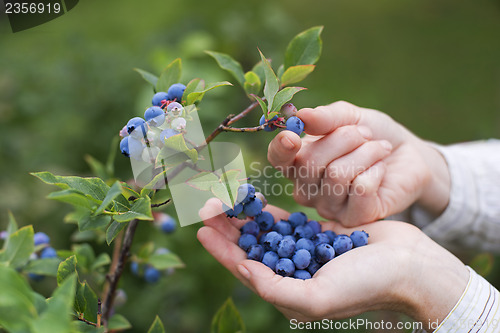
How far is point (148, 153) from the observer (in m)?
0.78

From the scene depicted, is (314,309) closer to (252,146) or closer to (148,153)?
(148,153)

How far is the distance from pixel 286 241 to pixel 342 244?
13 centimetres

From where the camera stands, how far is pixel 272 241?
963 millimetres

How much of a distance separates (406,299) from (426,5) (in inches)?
198

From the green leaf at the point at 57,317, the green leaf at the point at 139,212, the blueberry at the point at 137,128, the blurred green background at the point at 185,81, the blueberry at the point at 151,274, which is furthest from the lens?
the blurred green background at the point at 185,81

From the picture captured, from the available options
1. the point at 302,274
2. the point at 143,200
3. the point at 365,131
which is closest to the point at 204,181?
the point at 143,200

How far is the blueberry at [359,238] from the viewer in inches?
38.7

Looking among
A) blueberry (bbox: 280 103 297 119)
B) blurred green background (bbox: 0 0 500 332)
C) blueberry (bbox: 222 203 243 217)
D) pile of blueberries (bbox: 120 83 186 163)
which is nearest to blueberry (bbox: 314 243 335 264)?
blueberry (bbox: 222 203 243 217)

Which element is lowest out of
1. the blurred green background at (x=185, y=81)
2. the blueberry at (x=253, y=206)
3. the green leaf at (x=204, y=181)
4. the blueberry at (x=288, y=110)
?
the blurred green background at (x=185, y=81)

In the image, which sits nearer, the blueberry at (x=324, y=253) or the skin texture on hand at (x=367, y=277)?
the skin texture on hand at (x=367, y=277)

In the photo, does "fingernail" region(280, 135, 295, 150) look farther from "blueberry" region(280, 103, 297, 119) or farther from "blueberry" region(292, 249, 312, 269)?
"blueberry" region(292, 249, 312, 269)

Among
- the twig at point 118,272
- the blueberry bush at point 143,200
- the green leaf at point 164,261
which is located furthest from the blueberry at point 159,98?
the green leaf at point 164,261

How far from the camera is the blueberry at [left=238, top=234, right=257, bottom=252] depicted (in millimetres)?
977

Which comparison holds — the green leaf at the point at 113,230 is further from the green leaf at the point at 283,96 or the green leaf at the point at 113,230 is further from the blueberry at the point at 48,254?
the blueberry at the point at 48,254
